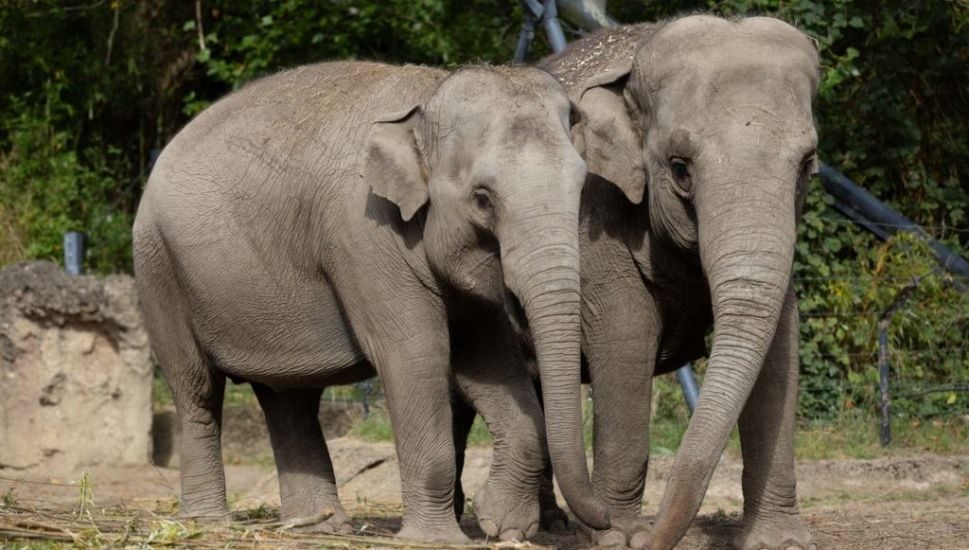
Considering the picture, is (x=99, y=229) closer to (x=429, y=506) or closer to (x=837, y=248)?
(x=837, y=248)

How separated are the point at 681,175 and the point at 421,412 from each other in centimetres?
134

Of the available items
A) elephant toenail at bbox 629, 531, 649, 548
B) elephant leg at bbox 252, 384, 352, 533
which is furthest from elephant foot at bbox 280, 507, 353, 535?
elephant toenail at bbox 629, 531, 649, 548

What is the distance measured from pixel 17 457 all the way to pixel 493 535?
6.58 m

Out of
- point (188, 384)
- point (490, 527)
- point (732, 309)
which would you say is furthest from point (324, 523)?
point (732, 309)

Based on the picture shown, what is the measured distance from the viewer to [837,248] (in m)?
12.1

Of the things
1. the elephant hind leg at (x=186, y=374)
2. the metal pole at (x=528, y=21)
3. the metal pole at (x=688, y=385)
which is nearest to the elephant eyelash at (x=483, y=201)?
the elephant hind leg at (x=186, y=374)

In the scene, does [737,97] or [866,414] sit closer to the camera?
[737,97]

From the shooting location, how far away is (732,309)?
220 inches

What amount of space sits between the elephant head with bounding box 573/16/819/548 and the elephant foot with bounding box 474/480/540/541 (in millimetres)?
1137

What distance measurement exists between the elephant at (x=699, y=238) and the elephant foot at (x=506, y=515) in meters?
0.26

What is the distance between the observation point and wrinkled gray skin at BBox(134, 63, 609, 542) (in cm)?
597

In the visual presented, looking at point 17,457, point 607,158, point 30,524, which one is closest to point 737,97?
point 607,158

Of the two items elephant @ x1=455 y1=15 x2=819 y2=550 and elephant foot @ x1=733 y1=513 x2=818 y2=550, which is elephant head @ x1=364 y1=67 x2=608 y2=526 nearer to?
elephant @ x1=455 y1=15 x2=819 y2=550

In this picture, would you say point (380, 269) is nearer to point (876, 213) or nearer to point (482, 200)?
point (482, 200)
